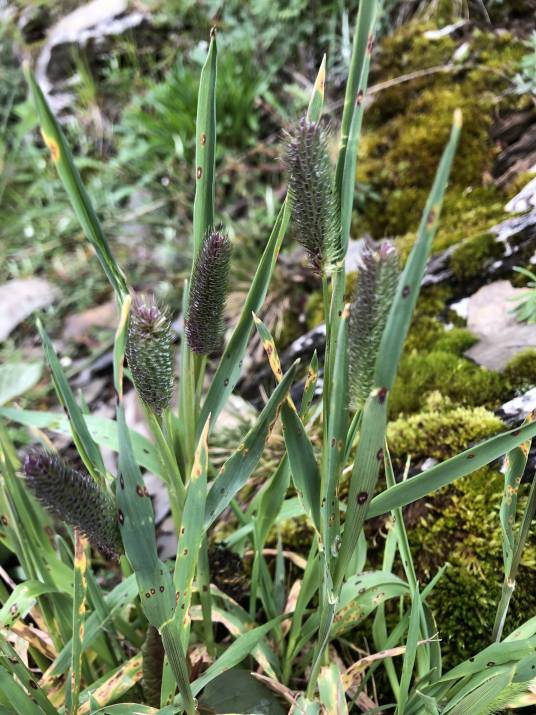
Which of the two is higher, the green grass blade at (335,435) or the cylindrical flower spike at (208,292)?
the cylindrical flower spike at (208,292)

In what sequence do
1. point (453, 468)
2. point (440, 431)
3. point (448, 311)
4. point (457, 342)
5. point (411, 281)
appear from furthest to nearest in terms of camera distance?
1. point (448, 311)
2. point (457, 342)
3. point (440, 431)
4. point (453, 468)
5. point (411, 281)

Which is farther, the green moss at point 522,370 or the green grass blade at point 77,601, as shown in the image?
the green moss at point 522,370

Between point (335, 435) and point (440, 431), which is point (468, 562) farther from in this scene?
point (335, 435)

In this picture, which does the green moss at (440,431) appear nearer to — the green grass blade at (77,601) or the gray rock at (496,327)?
the gray rock at (496,327)

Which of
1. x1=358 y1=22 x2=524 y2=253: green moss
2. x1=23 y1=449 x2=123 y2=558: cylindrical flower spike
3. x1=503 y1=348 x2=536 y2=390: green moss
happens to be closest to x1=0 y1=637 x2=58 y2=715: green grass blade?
x1=23 y1=449 x2=123 y2=558: cylindrical flower spike

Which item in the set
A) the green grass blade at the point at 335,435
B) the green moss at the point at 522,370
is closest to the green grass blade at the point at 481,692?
the green grass blade at the point at 335,435

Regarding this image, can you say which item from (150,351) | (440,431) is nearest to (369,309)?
(150,351)

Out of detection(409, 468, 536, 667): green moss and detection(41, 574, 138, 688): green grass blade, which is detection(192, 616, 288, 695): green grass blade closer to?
detection(41, 574, 138, 688): green grass blade
